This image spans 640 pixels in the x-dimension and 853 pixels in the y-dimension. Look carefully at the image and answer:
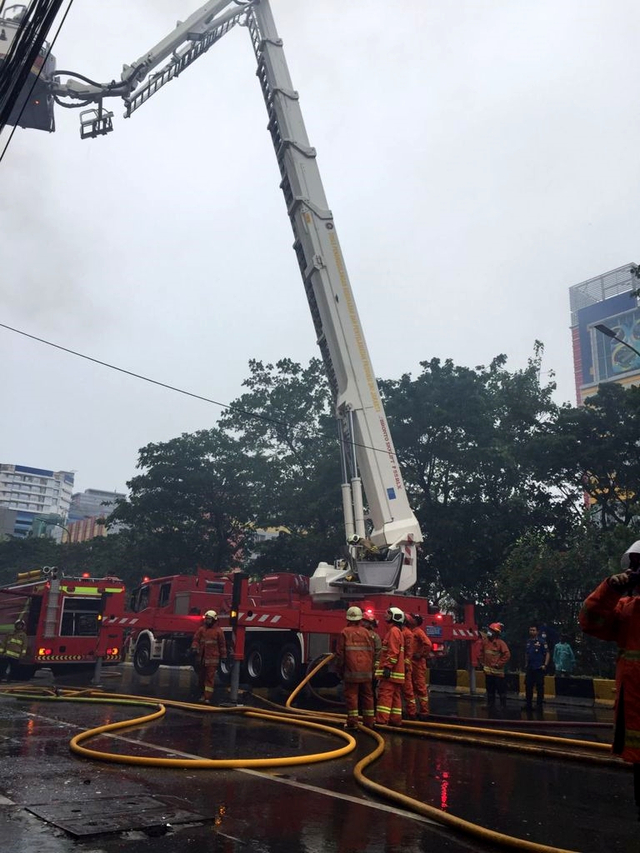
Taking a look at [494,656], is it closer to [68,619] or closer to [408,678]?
[408,678]

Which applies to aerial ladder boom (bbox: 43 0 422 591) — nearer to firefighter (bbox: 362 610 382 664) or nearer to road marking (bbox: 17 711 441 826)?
firefighter (bbox: 362 610 382 664)

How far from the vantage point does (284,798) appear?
6.23 meters

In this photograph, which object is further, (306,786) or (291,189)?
(291,189)

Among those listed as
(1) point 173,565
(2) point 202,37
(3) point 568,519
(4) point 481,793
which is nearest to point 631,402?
(3) point 568,519

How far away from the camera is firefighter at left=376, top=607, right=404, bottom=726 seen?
418 inches

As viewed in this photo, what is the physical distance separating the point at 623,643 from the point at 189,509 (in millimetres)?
29641

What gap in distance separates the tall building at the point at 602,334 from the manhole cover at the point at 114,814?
10342 cm

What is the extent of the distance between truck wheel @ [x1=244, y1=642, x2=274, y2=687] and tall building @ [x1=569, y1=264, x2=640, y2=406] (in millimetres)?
94008

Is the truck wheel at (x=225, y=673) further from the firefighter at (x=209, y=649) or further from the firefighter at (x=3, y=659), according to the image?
the firefighter at (x=3, y=659)

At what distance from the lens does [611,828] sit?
18.5 feet

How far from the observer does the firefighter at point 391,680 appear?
1061cm

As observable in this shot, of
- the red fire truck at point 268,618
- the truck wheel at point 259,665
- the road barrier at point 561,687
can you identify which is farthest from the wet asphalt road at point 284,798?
the road barrier at point 561,687

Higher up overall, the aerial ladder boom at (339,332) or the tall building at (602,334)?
the tall building at (602,334)

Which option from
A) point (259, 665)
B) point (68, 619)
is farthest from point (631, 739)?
point (68, 619)
